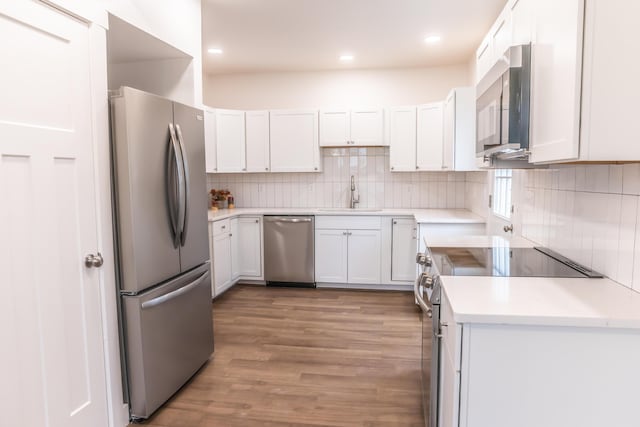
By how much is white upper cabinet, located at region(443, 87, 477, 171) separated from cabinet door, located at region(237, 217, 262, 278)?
7.45ft

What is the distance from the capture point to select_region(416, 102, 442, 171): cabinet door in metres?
4.36

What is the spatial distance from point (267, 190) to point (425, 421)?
145 inches

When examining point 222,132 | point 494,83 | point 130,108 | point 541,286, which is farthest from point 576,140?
point 222,132

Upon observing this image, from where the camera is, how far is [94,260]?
6.23 feet

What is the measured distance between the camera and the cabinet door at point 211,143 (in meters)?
4.59

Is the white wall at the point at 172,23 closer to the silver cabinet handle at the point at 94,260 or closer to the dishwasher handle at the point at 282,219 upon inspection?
the silver cabinet handle at the point at 94,260

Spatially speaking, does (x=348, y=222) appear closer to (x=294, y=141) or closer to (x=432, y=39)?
(x=294, y=141)

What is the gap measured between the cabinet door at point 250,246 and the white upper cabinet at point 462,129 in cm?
227

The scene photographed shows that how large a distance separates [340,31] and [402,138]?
143cm

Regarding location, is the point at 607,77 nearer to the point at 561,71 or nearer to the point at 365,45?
the point at 561,71

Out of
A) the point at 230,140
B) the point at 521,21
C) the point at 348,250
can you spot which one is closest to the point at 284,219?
the point at 348,250

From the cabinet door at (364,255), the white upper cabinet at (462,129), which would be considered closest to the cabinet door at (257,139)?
the cabinet door at (364,255)

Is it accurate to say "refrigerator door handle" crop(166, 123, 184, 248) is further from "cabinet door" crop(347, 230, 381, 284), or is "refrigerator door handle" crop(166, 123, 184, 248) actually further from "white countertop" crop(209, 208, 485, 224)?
"cabinet door" crop(347, 230, 381, 284)

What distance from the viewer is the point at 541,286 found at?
1514mm
